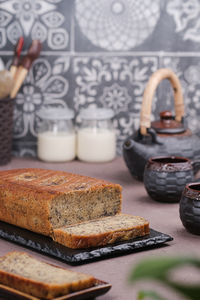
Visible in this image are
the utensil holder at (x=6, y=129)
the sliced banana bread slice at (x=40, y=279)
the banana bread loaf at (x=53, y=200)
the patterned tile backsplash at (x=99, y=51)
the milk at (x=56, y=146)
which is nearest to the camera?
the sliced banana bread slice at (x=40, y=279)

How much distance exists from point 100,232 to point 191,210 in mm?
252

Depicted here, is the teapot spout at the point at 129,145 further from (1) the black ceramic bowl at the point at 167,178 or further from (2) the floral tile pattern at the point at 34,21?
(2) the floral tile pattern at the point at 34,21

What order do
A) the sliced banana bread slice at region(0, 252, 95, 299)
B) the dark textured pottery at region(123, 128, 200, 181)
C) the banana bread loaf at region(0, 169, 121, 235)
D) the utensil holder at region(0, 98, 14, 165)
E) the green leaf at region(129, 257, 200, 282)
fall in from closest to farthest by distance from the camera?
the green leaf at region(129, 257, 200, 282), the sliced banana bread slice at region(0, 252, 95, 299), the banana bread loaf at region(0, 169, 121, 235), the dark textured pottery at region(123, 128, 200, 181), the utensil holder at region(0, 98, 14, 165)

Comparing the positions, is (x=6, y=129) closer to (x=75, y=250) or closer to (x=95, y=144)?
(x=95, y=144)

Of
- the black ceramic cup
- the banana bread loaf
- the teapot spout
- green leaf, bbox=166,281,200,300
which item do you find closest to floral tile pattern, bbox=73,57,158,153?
the teapot spout

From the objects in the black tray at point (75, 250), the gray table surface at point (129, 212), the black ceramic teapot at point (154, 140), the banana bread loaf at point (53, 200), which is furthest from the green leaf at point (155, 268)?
the black ceramic teapot at point (154, 140)

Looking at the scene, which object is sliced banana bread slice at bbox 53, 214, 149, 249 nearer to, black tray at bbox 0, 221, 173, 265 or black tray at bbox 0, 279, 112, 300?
black tray at bbox 0, 221, 173, 265

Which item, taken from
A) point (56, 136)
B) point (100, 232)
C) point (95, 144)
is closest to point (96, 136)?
point (95, 144)

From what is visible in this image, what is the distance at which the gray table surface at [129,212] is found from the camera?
1.02 meters

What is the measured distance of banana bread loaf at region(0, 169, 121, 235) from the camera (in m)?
1.25

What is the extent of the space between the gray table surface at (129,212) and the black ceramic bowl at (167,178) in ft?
0.12

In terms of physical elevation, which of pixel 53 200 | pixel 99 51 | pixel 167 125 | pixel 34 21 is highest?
pixel 34 21

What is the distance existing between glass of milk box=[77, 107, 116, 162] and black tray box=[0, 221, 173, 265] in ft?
3.13

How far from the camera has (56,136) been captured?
2.26 meters
